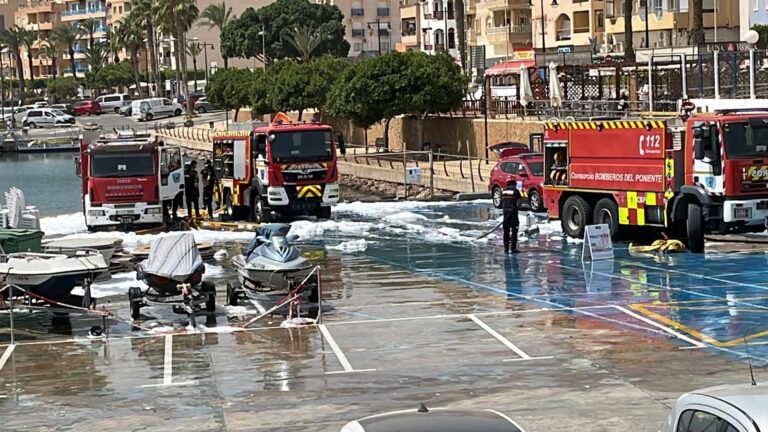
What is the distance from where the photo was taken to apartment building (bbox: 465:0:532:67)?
9950 centimetres

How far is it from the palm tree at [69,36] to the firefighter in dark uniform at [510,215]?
5374 inches

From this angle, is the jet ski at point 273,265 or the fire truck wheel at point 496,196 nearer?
the jet ski at point 273,265

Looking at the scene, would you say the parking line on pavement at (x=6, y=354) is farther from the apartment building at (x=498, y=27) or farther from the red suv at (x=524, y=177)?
the apartment building at (x=498, y=27)

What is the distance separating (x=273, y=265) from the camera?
20438 millimetres

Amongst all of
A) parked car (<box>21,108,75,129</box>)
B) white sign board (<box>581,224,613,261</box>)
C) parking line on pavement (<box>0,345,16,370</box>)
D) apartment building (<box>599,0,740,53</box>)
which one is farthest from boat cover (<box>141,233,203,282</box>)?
parked car (<box>21,108,75,129</box>)

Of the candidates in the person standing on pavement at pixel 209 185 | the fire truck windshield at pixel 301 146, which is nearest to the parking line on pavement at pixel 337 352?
the fire truck windshield at pixel 301 146

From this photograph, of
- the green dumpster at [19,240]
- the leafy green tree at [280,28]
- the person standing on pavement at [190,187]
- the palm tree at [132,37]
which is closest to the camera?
the green dumpster at [19,240]

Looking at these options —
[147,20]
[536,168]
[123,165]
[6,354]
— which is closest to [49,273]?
[6,354]

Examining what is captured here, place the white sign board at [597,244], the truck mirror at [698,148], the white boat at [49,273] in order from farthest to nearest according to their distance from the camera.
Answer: the white sign board at [597,244]
the truck mirror at [698,148]
the white boat at [49,273]

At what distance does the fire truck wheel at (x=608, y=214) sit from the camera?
28.3 metres

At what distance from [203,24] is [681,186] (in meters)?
123

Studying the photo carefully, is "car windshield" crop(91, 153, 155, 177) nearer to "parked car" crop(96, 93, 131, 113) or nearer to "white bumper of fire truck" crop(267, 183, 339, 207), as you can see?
"white bumper of fire truck" crop(267, 183, 339, 207)

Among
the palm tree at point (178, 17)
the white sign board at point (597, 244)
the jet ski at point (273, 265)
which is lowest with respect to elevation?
the white sign board at point (597, 244)

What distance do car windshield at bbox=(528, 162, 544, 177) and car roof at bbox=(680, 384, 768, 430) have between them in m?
29.5
